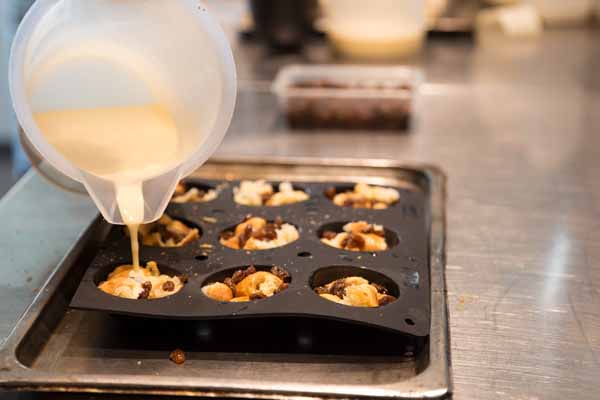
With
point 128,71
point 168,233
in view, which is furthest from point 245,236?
point 128,71

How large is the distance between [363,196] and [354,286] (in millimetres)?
368

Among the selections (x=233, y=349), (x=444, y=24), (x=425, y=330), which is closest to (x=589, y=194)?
(x=425, y=330)

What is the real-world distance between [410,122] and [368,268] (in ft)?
3.23

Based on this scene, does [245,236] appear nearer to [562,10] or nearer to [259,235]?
[259,235]

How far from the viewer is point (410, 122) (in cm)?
206

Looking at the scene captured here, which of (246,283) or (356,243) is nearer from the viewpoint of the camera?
(246,283)

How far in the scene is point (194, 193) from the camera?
146 cm

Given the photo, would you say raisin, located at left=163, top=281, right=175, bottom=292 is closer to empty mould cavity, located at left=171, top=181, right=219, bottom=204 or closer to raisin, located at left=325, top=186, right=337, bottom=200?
empty mould cavity, located at left=171, top=181, right=219, bottom=204

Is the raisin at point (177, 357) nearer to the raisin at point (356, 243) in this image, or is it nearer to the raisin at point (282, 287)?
the raisin at point (282, 287)

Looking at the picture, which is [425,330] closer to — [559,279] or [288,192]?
[559,279]

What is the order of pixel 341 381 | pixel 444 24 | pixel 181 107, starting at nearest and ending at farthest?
pixel 341 381 → pixel 181 107 → pixel 444 24

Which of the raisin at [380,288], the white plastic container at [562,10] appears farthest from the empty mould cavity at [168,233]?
the white plastic container at [562,10]

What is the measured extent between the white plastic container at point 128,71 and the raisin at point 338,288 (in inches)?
11.3

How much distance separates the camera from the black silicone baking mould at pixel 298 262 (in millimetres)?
1012
